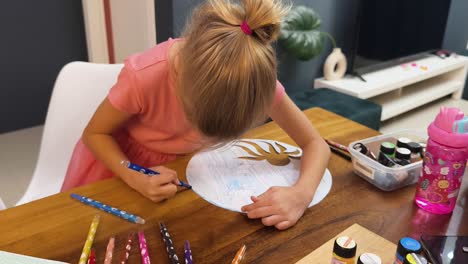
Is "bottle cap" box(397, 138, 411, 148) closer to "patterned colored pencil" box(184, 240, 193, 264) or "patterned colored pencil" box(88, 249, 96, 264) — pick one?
"patterned colored pencil" box(184, 240, 193, 264)

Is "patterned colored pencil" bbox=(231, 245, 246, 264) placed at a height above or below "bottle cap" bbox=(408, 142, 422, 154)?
below

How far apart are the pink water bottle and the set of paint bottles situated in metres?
0.08

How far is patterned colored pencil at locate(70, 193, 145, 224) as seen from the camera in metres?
0.69

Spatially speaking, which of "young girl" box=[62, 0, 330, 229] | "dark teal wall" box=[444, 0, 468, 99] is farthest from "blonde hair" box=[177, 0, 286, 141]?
"dark teal wall" box=[444, 0, 468, 99]

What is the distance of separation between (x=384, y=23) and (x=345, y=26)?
26 cm

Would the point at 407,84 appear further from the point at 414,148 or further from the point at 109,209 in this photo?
the point at 109,209

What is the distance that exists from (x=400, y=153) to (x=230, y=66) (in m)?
0.38

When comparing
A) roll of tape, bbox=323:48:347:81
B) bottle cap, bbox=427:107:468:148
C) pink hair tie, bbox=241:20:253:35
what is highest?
pink hair tie, bbox=241:20:253:35

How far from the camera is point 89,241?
2.06ft

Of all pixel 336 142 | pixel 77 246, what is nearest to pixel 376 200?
pixel 336 142

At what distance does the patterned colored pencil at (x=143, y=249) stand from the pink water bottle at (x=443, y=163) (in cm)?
47

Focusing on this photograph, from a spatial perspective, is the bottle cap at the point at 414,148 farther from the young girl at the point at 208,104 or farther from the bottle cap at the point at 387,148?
the young girl at the point at 208,104

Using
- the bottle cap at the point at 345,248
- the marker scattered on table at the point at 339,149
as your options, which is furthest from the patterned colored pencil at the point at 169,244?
the marker scattered on table at the point at 339,149

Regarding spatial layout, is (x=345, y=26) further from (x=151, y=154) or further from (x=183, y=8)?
(x=151, y=154)
